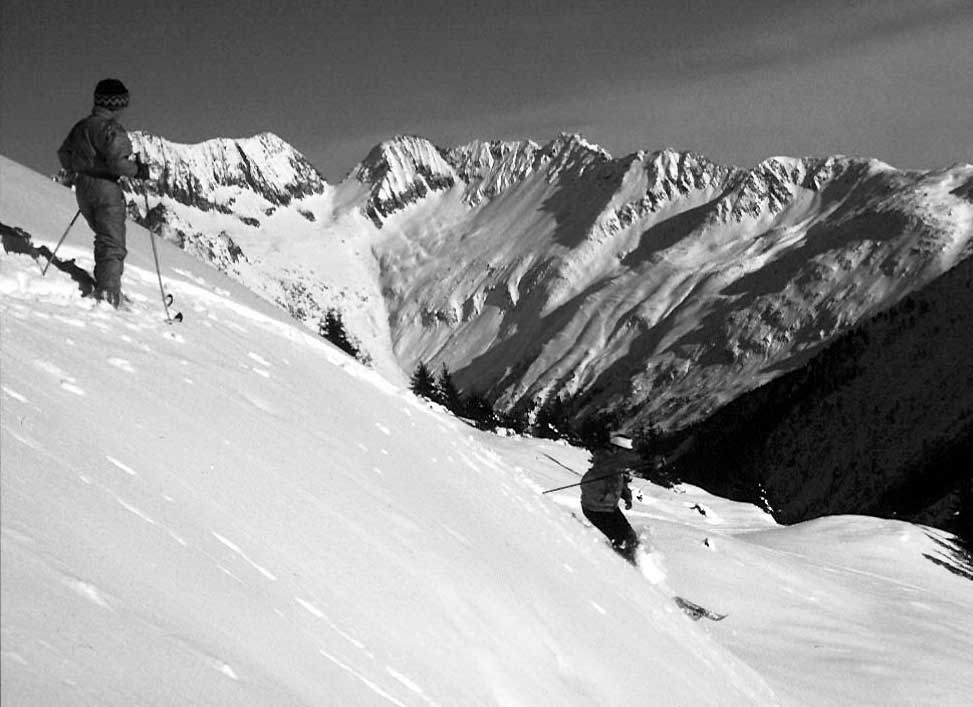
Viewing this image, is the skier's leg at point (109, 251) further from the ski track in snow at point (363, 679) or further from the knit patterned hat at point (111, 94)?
the ski track in snow at point (363, 679)

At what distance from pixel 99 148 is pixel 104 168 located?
9.5 inches

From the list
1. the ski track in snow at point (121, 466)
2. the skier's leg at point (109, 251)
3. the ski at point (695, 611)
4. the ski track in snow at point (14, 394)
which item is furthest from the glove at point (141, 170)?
the ski at point (695, 611)

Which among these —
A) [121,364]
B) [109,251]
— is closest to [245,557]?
[121,364]

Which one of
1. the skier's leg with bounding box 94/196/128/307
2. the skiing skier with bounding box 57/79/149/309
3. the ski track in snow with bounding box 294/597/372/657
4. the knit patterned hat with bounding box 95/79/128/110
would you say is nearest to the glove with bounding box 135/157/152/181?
the skiing skier with bounding box 57/79/149/309

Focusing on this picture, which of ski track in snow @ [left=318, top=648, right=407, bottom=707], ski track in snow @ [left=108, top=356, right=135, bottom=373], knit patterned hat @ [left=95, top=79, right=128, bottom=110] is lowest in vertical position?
ski track in snow @ [left=318, top=648, right=407, bottom=707]

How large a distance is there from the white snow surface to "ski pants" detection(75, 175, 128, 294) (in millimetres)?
500

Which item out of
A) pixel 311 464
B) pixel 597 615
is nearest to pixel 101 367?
pixel 311 464

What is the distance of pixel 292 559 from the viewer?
6.66m

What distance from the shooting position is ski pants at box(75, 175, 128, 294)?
37.7ft

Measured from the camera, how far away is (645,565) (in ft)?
51.8

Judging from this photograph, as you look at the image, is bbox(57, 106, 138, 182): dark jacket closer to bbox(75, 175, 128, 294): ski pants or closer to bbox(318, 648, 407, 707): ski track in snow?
bbox(75, 175, 128, 294): ski pants

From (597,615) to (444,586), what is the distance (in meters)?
2.92

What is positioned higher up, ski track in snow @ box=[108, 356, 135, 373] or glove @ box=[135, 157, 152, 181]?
glove @ box=[135, 157, 152, 181]

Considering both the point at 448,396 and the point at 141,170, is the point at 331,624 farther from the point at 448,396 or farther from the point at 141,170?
the point at 448,396
